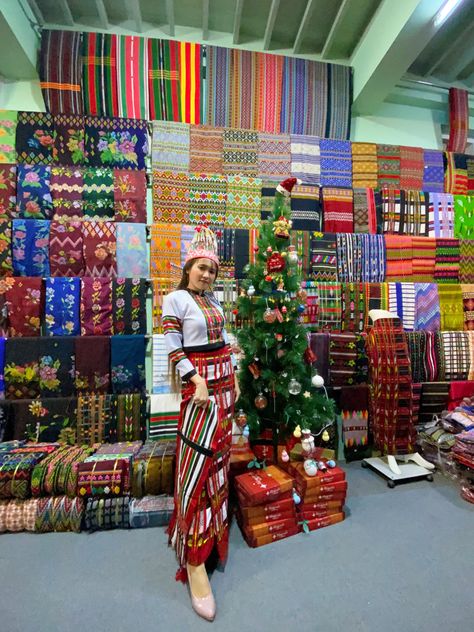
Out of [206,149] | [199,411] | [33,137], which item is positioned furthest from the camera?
[206,149]

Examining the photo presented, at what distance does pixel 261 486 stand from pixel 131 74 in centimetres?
336

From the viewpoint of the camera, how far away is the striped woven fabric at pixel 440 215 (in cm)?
308

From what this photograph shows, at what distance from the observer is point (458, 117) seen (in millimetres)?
3154

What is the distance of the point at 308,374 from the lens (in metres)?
2.29

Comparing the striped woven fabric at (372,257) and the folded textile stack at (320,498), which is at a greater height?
the striped woven fabric at (372,257)

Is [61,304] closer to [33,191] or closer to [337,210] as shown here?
[33,191]

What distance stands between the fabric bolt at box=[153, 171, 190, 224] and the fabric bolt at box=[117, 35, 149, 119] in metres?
0.61

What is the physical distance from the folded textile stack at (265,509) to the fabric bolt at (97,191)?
7.73 ft

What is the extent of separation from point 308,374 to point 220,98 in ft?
8.31

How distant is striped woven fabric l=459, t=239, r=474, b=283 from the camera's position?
3.12m

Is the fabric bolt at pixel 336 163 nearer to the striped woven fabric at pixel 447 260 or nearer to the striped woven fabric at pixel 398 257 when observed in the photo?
the striped woven fabric at pixel 398 257

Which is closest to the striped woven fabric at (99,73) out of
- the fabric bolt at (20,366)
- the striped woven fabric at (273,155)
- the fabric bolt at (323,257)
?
the striped woven fabric at (273,155)

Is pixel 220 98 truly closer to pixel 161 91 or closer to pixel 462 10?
pixel 161 91

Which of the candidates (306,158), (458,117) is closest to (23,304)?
(306,158)
